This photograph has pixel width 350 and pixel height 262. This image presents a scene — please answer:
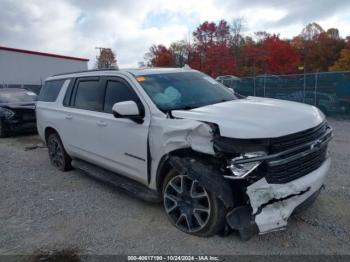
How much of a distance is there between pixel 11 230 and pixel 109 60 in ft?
217

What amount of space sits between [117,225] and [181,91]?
1.87 meters

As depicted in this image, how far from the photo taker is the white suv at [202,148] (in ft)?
9.53

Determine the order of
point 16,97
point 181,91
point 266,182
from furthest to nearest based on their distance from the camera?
point 16,97, point 181,91, point 266,182

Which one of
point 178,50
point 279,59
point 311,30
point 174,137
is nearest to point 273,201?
point 174,137

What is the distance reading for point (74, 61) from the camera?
36.4 metres

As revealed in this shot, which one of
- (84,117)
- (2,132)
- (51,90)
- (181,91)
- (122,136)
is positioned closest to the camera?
(122,136)

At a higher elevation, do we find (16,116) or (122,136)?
(122,136)

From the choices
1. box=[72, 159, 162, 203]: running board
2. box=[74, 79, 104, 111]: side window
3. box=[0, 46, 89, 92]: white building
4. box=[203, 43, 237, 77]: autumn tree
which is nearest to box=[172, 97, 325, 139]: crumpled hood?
box=[72, 159, 162, 203]: running board

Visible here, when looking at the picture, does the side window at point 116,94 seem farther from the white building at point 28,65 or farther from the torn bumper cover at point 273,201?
the white building at point 28,65

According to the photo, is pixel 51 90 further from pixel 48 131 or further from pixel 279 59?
pixel 279 59

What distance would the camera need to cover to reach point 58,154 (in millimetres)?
6148

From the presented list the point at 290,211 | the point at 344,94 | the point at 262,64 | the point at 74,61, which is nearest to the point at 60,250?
the point at 290,211

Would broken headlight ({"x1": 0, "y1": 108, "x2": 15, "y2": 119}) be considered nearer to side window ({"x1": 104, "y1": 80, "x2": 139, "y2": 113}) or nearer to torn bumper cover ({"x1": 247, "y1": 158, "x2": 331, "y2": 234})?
side window ({"x1": 104, "y1": 80, "x2": 139, "y2": 113})

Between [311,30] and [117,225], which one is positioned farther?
[311,30]
